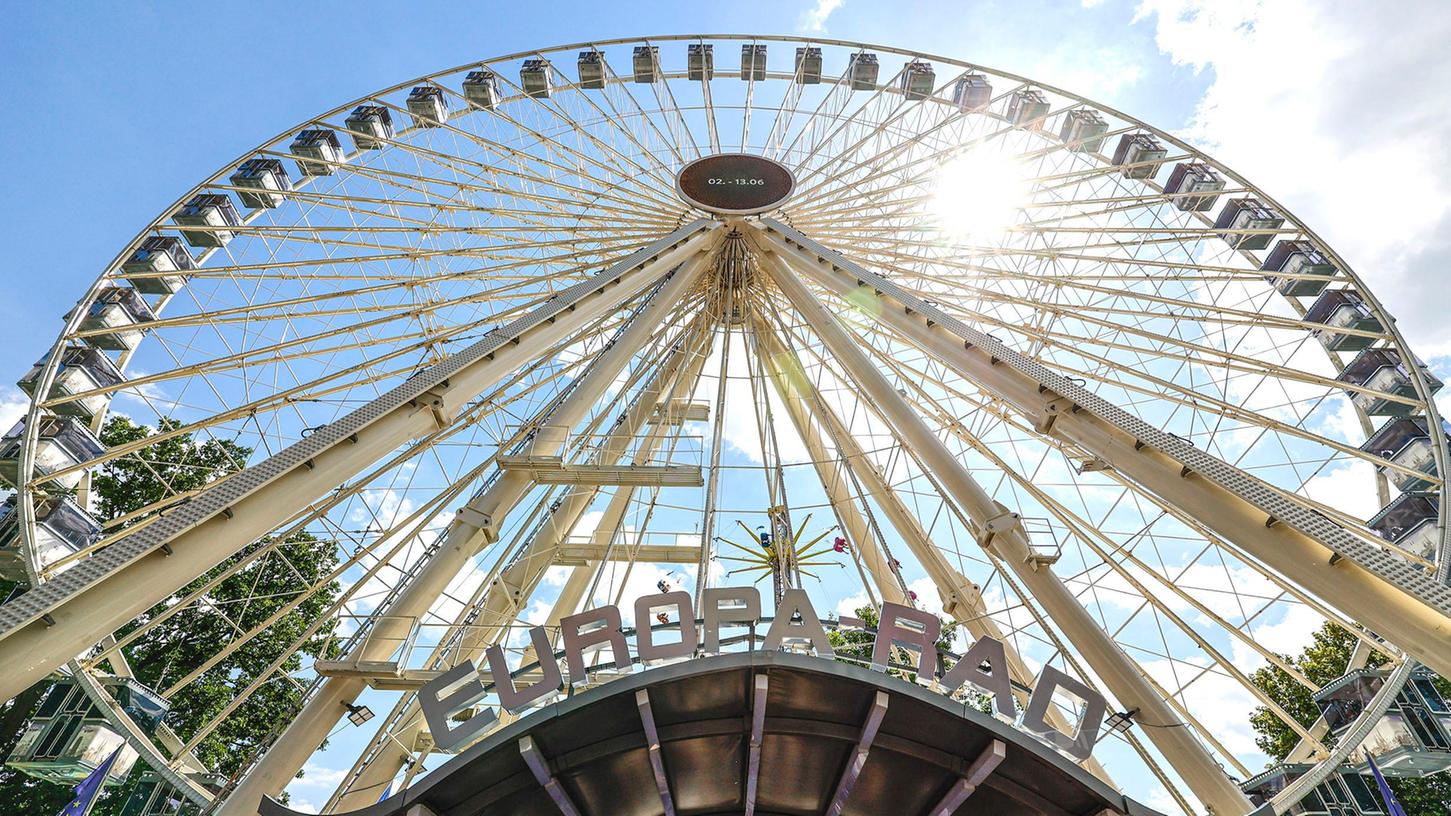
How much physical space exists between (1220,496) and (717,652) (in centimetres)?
674

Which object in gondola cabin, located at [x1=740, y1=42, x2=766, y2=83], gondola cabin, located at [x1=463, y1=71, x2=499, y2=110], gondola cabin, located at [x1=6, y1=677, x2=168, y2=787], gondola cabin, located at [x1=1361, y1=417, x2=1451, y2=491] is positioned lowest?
gondola cabin, located at [x1=6, y1=677, x2=168, y2=787]

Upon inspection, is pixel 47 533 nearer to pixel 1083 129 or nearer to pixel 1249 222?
pixel 1083 129

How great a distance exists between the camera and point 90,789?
12.9m

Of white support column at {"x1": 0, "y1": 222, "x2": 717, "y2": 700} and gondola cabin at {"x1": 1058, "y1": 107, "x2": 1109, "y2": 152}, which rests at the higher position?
gondola cabin at {"x1": 1058, "y1": 107, "x2": 1109, "y2": 152}

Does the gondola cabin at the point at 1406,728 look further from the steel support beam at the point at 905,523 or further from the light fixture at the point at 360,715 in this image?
the light fixture at the point at 360,715

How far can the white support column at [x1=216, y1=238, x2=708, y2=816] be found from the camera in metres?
10.0

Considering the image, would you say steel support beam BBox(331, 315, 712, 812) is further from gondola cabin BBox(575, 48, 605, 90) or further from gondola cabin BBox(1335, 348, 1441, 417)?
gondola cabin BBox(1335, 348, 1441, 417)

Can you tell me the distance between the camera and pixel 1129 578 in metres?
14.9

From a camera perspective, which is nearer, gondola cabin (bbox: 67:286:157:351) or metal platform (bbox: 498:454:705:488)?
metal platform (bbox: 498:454:705:488)

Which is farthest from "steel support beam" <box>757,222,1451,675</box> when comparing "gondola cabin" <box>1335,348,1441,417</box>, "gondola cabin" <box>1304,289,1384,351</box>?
"gondola cabin" <box>1304,289,1384,351</box>

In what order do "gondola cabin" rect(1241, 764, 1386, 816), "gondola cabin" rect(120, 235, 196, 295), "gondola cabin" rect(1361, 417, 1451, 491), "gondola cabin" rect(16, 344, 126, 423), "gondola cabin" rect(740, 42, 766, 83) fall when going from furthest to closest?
"gondola cabin" rect(740, 42, 766, 83) → "gondola cabin" rect(120, 235, 196, 295) → "gondola cabin" rect(16, 344, 126, 423) → "gondola cabin" rect(1361, 417, 1451, 491) → "gondola cabin" rect(1241, 764, 1386, 816)

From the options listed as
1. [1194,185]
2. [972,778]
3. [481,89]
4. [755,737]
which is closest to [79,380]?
[481,89]

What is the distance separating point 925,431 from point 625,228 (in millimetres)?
11129

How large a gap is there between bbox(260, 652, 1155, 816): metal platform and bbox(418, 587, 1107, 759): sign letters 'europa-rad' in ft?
1.31
